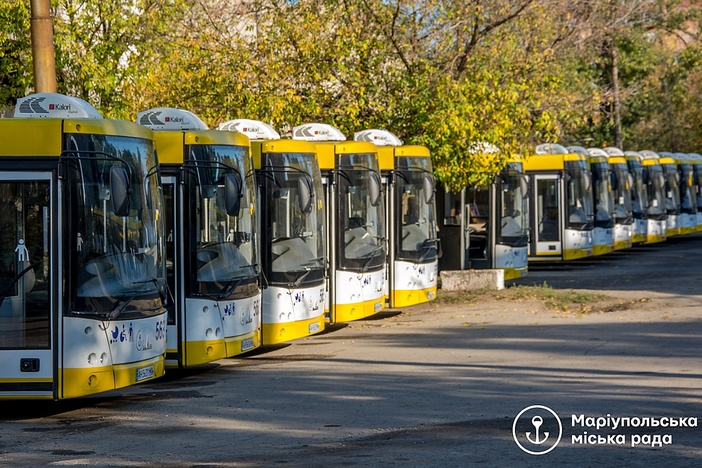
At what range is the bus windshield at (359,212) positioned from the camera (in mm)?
19031

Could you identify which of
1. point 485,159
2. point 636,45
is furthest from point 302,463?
point 636,45

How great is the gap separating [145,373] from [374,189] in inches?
304

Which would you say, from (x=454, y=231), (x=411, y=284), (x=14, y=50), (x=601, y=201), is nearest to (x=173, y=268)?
(x=411, y=284)

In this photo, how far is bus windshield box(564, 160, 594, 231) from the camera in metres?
33.3

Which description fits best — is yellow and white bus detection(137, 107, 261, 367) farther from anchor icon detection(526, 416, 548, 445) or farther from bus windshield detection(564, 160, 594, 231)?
bus windshield detection(564, 160, 594, 231)

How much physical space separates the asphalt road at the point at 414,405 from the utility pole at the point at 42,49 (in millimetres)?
4102

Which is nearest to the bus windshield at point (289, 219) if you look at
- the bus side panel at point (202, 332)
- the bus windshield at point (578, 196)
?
the bus side panel at point (202, 332)

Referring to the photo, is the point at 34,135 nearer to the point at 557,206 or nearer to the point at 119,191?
the point at 119,191

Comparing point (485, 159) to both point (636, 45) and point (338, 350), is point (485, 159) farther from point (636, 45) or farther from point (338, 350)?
point (636, 45)

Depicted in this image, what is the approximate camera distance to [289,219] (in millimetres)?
16906

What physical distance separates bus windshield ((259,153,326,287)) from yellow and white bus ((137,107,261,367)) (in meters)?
1.43

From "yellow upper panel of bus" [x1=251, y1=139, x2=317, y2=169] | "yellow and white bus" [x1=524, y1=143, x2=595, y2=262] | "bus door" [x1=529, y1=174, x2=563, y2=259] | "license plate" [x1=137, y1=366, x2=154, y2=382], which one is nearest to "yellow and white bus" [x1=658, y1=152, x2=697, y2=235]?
"yellow and white bus" [x1=524, y1=143, x2=595, y2=262]

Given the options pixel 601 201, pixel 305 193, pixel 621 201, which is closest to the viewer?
pixel 305 193

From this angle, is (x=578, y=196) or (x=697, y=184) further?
(x=697, y=184)
